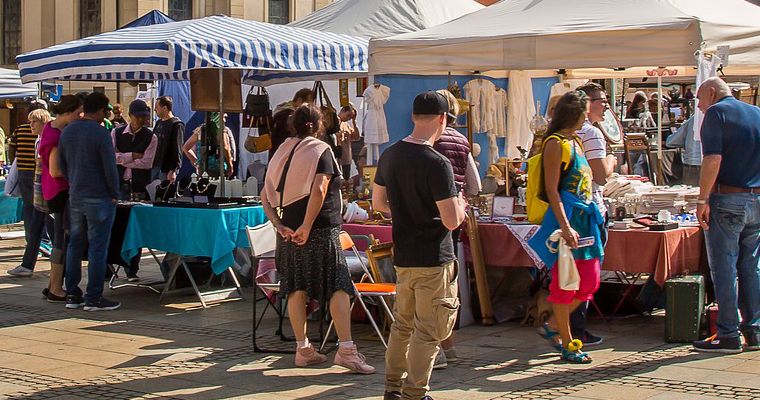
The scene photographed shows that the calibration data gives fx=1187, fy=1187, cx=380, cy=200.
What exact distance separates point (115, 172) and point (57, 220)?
3.37 feet

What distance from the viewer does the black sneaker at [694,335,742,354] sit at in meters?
7.56

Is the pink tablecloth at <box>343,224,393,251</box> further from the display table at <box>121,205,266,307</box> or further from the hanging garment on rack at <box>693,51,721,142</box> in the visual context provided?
the hanging garment on rack at <box>693,51,721,142</box>

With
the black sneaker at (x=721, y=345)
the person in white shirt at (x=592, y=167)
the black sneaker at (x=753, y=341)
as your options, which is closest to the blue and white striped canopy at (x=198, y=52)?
the person in white shirt at (x=592, y=167)

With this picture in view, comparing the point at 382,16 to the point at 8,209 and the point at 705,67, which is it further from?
the point at 705,67

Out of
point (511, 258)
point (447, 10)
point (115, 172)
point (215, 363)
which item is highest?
point (447, 10)

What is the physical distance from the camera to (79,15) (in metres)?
37.5

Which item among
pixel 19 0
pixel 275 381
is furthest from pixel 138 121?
pixel 19 0

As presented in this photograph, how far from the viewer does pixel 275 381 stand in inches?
275

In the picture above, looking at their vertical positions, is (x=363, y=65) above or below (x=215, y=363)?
above

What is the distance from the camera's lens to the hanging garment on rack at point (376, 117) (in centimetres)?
1216

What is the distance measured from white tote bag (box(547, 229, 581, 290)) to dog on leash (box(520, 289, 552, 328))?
1138 mm

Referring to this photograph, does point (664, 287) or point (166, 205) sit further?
point (166, 205)

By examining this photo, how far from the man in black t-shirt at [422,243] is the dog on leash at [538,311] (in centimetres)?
234

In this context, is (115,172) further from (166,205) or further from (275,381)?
(275,381)
